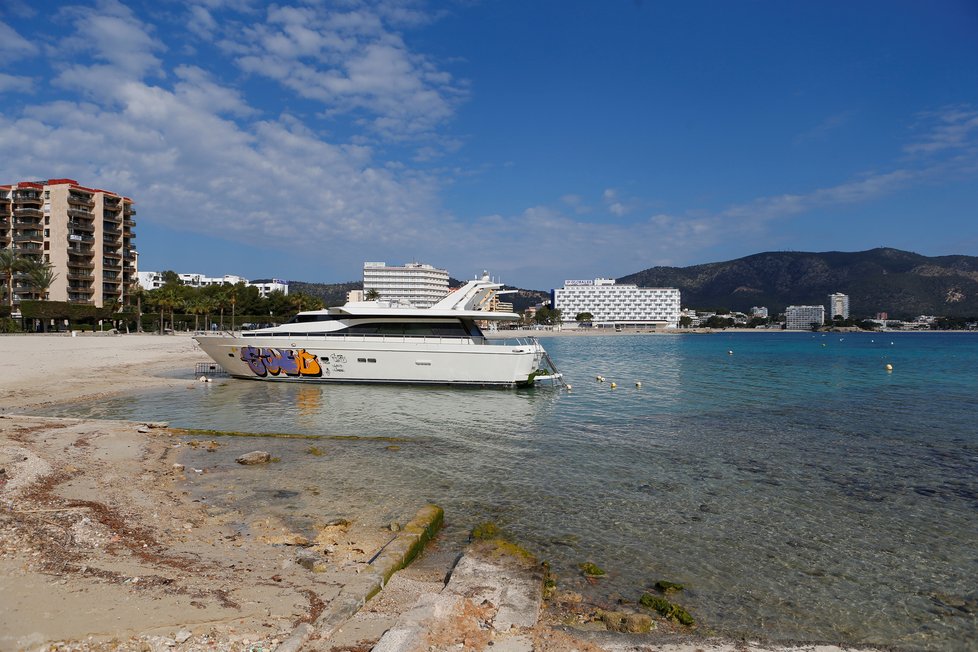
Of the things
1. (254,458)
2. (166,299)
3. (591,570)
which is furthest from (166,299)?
(591,570)

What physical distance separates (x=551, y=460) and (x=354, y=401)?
11489mm

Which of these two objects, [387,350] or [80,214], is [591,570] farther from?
[80,214]

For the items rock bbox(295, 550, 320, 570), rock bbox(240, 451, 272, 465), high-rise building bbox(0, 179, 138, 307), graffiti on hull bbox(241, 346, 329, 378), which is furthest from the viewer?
high-rise building bbox(0, 179, 138, 307)

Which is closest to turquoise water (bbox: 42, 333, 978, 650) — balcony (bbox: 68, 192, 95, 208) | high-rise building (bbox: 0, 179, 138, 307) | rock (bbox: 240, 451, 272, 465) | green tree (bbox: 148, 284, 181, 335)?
rock (bbox: 240, 451, 272, 465)

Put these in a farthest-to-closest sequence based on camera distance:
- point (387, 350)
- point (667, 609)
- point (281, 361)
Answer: point (281, 361) < point (387, 350) < point (667, 609)

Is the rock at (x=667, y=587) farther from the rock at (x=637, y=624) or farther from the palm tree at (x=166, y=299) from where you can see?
the palm tree at (x=166, y=299)

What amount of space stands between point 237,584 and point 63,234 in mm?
97719

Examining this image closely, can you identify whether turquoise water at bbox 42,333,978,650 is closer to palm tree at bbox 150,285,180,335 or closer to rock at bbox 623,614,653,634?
rock at bbox 623,614,653,634

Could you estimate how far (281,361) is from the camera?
2692 centimetres

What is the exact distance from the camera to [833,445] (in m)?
15.2

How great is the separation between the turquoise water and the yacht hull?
3386mm

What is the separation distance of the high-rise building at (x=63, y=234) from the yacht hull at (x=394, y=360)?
69965mm

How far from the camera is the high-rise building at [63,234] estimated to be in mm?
81875

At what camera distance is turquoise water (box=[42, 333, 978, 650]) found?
6629mm
